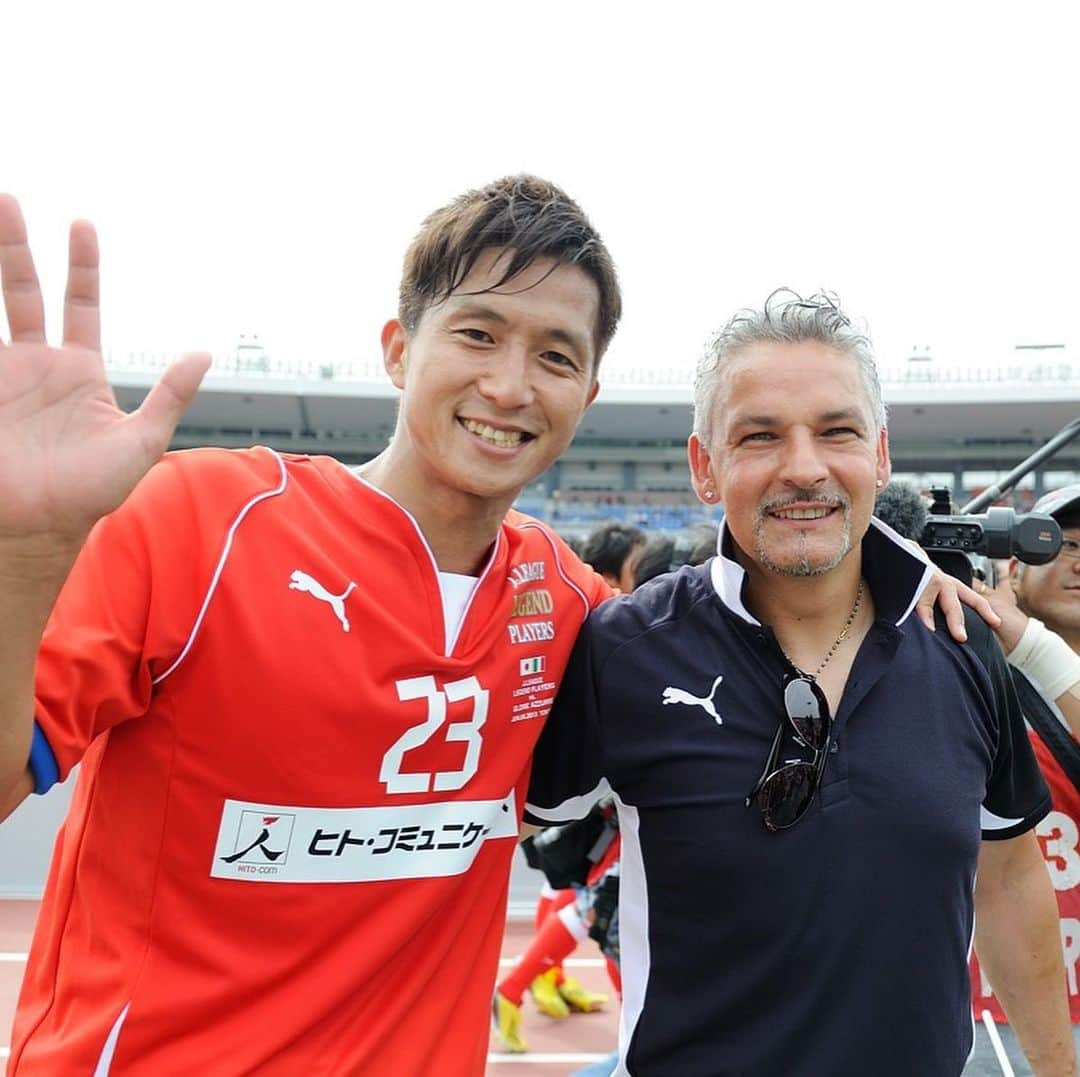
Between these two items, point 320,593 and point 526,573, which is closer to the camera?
point 320,593

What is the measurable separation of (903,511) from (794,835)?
110 cm

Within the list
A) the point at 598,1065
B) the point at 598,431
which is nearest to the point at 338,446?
the point at 598,431

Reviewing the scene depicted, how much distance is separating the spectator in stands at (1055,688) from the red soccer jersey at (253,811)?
42.1 inches

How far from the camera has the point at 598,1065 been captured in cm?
313

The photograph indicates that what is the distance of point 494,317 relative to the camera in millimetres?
1666

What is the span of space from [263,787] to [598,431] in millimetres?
28385

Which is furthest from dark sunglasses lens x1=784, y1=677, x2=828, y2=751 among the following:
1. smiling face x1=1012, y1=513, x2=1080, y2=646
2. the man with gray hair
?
smiling face x1=1012, y1=513, x2=1080, y2=646

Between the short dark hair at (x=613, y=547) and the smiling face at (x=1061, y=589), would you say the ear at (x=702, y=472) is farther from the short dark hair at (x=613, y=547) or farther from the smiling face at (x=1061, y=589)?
the short dark hair at (x=613, y=547)

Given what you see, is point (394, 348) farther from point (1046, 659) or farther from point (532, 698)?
point (1046, 659)

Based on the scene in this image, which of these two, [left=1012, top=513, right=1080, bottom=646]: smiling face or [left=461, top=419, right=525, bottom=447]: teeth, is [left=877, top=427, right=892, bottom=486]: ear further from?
[left=1012, top=513, right=1080, bottom=646]: smiling face

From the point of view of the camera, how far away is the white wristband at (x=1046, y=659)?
2.03 metres

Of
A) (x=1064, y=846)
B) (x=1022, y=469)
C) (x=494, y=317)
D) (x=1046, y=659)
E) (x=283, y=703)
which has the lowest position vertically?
(x=1064, y=846)

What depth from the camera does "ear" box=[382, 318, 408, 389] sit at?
6.05 feet

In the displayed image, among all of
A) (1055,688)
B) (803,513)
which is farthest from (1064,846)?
(803,513)
